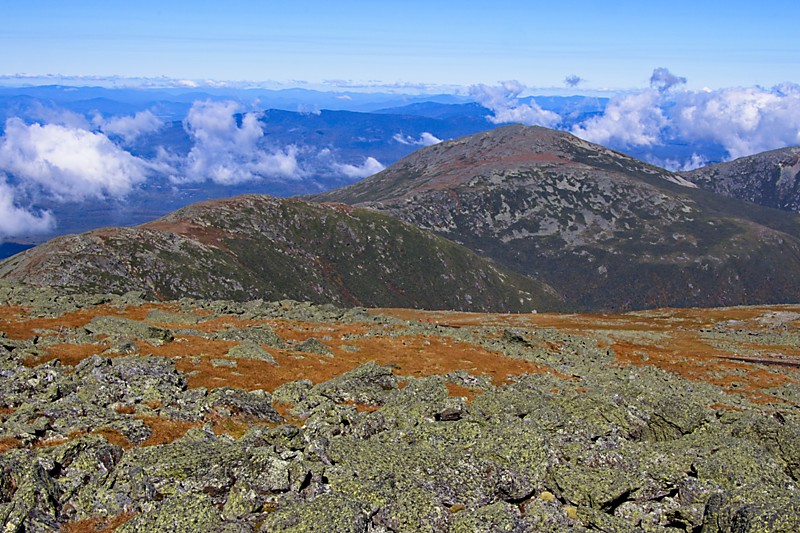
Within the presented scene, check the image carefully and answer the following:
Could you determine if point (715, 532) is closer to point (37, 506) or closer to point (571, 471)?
point (571, 471)

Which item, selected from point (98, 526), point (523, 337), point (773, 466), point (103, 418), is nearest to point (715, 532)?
point (773, 466)

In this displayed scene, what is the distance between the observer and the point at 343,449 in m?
29.0

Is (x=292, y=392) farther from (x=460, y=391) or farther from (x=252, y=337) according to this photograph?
(x=252, y=337)

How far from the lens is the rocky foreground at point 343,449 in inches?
923

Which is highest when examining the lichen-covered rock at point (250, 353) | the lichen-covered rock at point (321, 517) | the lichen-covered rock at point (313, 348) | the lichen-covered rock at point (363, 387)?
the lichen-covered rock at point (321, 517)

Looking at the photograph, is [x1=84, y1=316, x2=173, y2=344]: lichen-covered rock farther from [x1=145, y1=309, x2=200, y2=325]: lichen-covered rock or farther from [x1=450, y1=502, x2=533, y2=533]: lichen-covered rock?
[x1=450, y1=502, x2=533, y2=533]: lichen-covered rock

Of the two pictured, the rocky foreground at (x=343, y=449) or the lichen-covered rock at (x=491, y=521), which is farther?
the rocky foreground at (x=343, y=449)

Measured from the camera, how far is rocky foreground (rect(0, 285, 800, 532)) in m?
23.4

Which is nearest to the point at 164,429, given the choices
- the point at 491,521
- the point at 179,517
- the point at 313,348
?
the point at 179,517

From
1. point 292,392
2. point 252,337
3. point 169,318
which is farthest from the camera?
point 169,318

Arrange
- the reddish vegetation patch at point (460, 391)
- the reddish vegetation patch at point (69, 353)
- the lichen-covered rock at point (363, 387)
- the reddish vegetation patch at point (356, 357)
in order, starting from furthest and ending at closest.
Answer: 1. the reddish vegetation patch at point (460, 391)
2. the reddish vegetation patch at point (356, 357)
3. the lichen-covered rock at point (363, 387)
4. the reddish vegetation patch at point (69, 353)

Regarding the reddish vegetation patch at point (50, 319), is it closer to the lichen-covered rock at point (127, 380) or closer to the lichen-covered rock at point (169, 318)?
the lichen-covered rock at point (169, 318)

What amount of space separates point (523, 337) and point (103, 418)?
63417mm

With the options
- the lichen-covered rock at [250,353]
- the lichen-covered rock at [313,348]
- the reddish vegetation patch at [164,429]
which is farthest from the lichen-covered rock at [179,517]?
the lichen-covered rock at [313,348]
